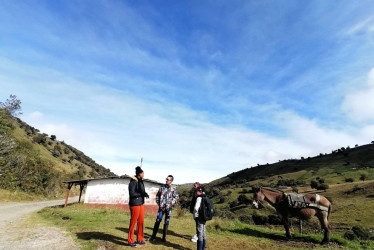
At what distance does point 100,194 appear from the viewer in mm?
25594

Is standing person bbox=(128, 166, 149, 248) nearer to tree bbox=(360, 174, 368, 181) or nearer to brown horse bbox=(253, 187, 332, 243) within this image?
brown horse bbox=(253, 187, 332, 243)

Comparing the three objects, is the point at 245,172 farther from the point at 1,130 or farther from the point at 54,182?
the point at 1,130

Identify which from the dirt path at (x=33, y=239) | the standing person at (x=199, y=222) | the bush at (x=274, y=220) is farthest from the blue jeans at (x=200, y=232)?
the bush at (x=274, y=220)

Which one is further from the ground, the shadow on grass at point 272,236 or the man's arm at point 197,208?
the man's arm at point 197,208

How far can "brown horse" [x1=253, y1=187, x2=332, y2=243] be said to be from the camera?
428 inches

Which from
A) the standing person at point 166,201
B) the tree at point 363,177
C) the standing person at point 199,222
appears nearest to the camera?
the standing person at point 199,222

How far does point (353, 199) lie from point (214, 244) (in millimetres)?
34521

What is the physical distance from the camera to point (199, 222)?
7621 millimetres

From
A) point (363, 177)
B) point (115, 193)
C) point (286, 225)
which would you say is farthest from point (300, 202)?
point (363, 177)

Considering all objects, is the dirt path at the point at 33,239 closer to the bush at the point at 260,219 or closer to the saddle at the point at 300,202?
the saddle at the point at 300,202

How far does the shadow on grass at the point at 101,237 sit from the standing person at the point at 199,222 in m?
2.60

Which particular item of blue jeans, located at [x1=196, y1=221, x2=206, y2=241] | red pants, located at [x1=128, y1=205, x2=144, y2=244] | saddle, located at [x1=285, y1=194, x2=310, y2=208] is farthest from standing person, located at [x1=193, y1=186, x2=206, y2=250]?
saddle, located at [x1=285, y1=194, x2=310, y2=208]

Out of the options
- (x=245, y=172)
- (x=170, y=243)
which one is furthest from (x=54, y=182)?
(x=245, y=172)

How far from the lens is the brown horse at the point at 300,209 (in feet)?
35.7
